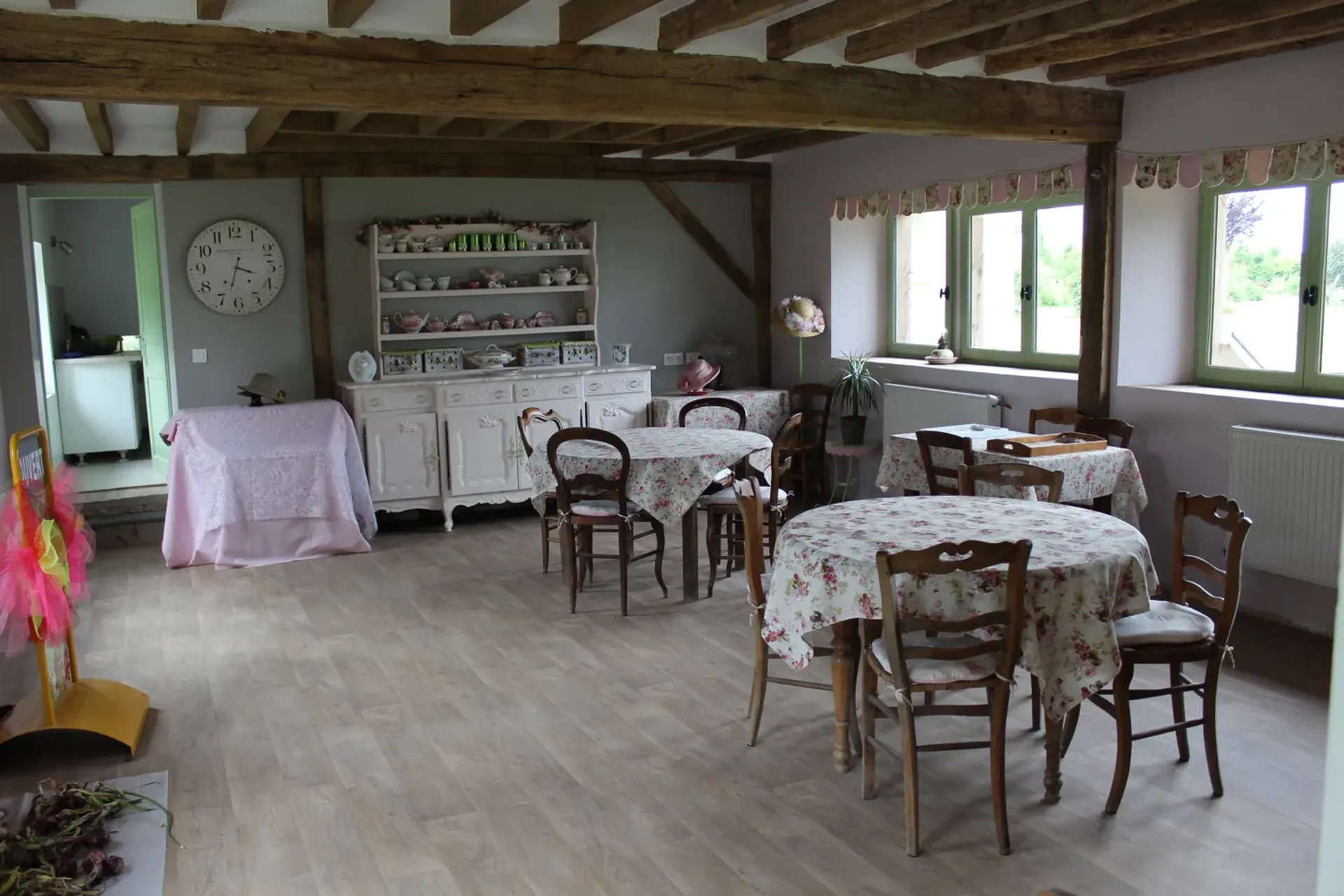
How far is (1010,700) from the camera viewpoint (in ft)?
13.9

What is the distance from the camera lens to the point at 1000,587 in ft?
10.3

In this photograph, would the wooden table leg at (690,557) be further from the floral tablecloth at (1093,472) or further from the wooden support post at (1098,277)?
the wooden support post at (1098,277)

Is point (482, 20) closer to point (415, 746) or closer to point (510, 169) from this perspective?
point (415, 746)

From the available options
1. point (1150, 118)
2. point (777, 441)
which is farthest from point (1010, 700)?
point (1150, 118)

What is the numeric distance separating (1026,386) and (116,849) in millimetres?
4919

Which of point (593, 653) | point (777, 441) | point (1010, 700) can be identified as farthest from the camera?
point (777, 441)

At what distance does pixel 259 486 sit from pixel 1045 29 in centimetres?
474

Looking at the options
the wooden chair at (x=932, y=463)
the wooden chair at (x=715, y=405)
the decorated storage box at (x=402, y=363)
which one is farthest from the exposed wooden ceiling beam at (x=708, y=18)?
the decorated storage box at (x=402, y=363)

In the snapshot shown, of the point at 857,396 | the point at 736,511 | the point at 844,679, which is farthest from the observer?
the point at 857,396

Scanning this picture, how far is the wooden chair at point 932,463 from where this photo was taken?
5324 mm

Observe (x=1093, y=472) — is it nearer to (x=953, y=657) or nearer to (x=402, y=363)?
(x=953, y=657)

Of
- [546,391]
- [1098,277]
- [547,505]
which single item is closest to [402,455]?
[546,391]

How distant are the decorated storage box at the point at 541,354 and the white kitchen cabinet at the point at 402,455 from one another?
0.88 m

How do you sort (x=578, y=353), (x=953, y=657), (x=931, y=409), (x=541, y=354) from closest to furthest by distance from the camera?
(x=953, y=657), (x=931, y=409), (x=541, y=354), (x=578, y=353)
